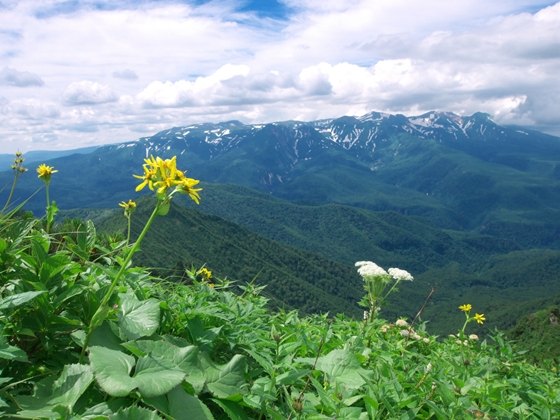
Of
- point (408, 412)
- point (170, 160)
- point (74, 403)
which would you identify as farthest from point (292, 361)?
point (170, 160)

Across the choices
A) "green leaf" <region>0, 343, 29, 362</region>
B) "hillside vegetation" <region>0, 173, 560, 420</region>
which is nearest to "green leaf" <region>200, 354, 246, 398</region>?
"hillside vegetation" <region>0, 173, 560, 420</region>

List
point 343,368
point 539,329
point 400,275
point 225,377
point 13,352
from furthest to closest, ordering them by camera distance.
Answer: point 539,329 → point 400,275 → point 343,368 → point 225,377 → point 13,352

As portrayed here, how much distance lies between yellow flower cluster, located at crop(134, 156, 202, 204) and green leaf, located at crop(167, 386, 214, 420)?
3.13 ft

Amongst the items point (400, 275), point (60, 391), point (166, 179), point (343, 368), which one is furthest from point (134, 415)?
point (400, 275)

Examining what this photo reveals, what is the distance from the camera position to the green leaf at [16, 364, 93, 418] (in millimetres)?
1820

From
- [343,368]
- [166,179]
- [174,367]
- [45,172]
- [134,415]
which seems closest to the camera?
[134,415]

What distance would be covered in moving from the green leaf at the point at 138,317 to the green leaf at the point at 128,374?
0.73 feet

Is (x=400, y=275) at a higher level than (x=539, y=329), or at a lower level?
higher

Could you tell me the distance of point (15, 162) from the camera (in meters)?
4.67

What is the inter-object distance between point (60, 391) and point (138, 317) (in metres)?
0.52

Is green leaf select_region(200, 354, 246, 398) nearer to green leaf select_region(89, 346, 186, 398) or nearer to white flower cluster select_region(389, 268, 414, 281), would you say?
green leaf select_region(89, 346, 186, 398)

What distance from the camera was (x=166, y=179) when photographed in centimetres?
212

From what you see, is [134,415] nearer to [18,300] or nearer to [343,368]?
[18,300]

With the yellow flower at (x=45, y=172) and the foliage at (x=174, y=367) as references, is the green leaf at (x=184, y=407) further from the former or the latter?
the yellow flower at (x=45, y=172)
